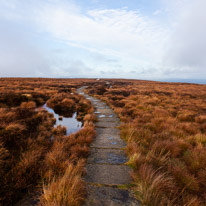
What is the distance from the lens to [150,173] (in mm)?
2883

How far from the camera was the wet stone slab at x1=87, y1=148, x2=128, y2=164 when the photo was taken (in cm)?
367

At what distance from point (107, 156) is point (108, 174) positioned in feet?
2.75

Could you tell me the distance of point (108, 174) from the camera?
310 cm

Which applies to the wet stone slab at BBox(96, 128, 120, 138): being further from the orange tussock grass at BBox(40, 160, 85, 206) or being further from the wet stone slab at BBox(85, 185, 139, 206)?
the orange tussock grass at BBox(40, 160, 85, 206)

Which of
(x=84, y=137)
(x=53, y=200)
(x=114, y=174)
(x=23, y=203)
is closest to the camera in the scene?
(x=53, y=200)

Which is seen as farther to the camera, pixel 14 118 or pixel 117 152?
pixel 14 118

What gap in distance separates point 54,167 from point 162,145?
3687 mm

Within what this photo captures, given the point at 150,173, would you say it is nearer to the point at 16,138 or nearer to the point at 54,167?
the point at 54,167

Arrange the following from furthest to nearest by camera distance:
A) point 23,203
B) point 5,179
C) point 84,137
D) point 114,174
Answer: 1. point 84,137
2. point 114,174
3. point 5,179
4. point 23,203

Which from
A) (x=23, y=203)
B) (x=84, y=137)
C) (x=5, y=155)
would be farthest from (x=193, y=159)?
(x=5, y=155)

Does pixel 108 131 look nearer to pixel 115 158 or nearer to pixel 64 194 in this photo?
pixel 115 158

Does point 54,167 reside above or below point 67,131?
above

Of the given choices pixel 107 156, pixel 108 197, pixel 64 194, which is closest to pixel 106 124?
pixel 107 156

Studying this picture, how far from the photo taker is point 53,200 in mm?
2064
